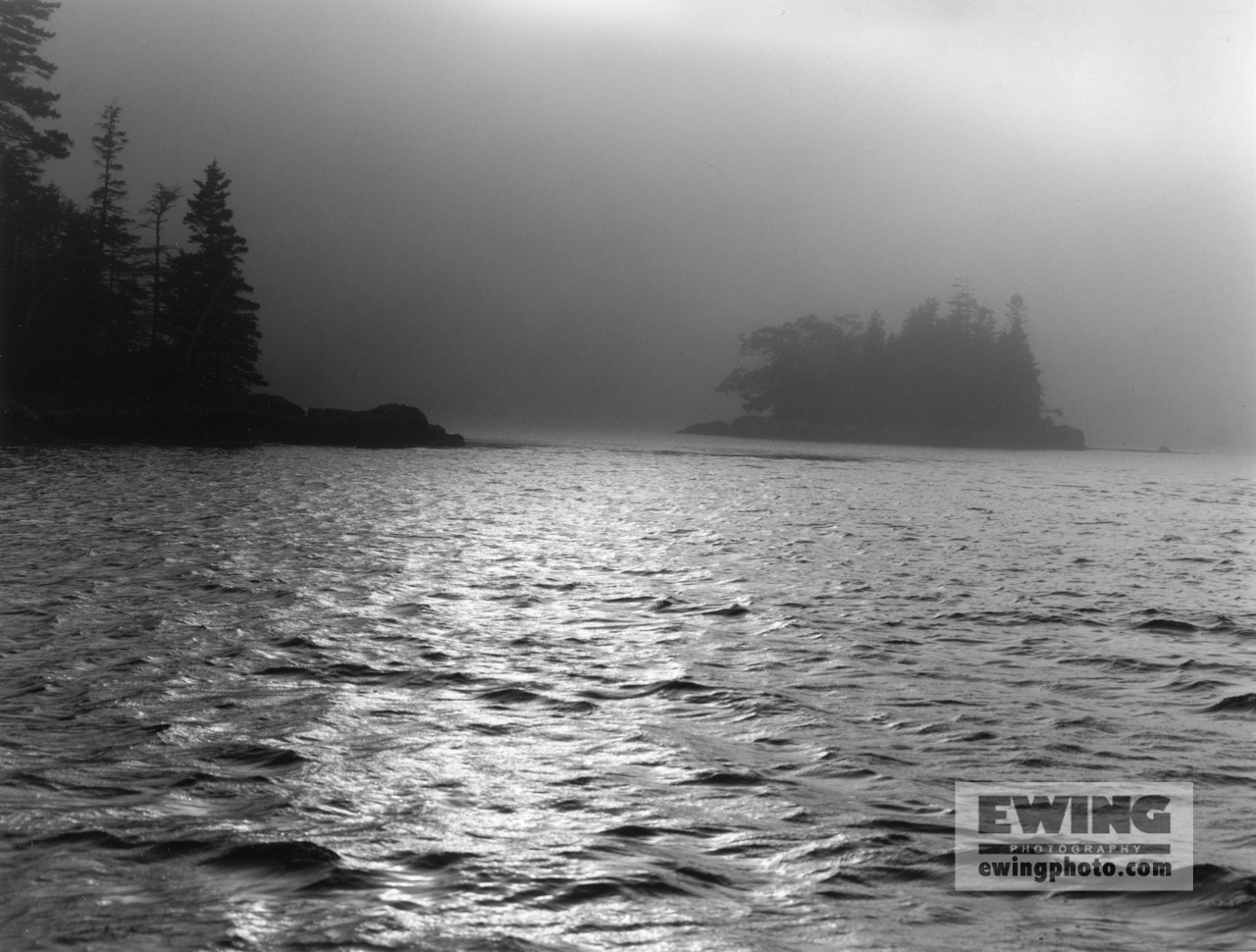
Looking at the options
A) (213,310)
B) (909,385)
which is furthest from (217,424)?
(909,385)

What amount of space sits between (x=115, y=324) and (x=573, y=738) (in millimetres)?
85914

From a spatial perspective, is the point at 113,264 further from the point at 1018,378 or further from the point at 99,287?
the point at 1018,378

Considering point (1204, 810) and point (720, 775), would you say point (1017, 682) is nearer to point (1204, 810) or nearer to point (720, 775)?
point (1204, 810)

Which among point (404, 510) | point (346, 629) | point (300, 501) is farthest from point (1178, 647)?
point (300, 501)

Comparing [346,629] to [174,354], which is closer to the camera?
[346,629]

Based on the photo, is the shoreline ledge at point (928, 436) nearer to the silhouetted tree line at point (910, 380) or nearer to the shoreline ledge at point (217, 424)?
the silhouetted tree line at point (910, 380)

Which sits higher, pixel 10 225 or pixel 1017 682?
pixel 10 225

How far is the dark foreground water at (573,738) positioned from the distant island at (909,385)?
162417mm

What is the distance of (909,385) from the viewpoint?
7092 inches

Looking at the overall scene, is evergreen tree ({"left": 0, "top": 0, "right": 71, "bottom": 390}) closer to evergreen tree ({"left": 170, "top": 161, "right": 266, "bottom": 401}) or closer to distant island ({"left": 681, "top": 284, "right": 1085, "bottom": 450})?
evergreen tree ({"left": 170, "top": 161, "right": 266, "bottom": 401})

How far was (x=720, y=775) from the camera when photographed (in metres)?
7.33

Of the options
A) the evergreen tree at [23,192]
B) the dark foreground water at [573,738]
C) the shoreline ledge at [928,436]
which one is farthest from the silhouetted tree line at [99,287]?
the shoreline ledge at [928,436]

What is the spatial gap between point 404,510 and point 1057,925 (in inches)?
1057

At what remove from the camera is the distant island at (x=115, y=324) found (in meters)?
67.3
